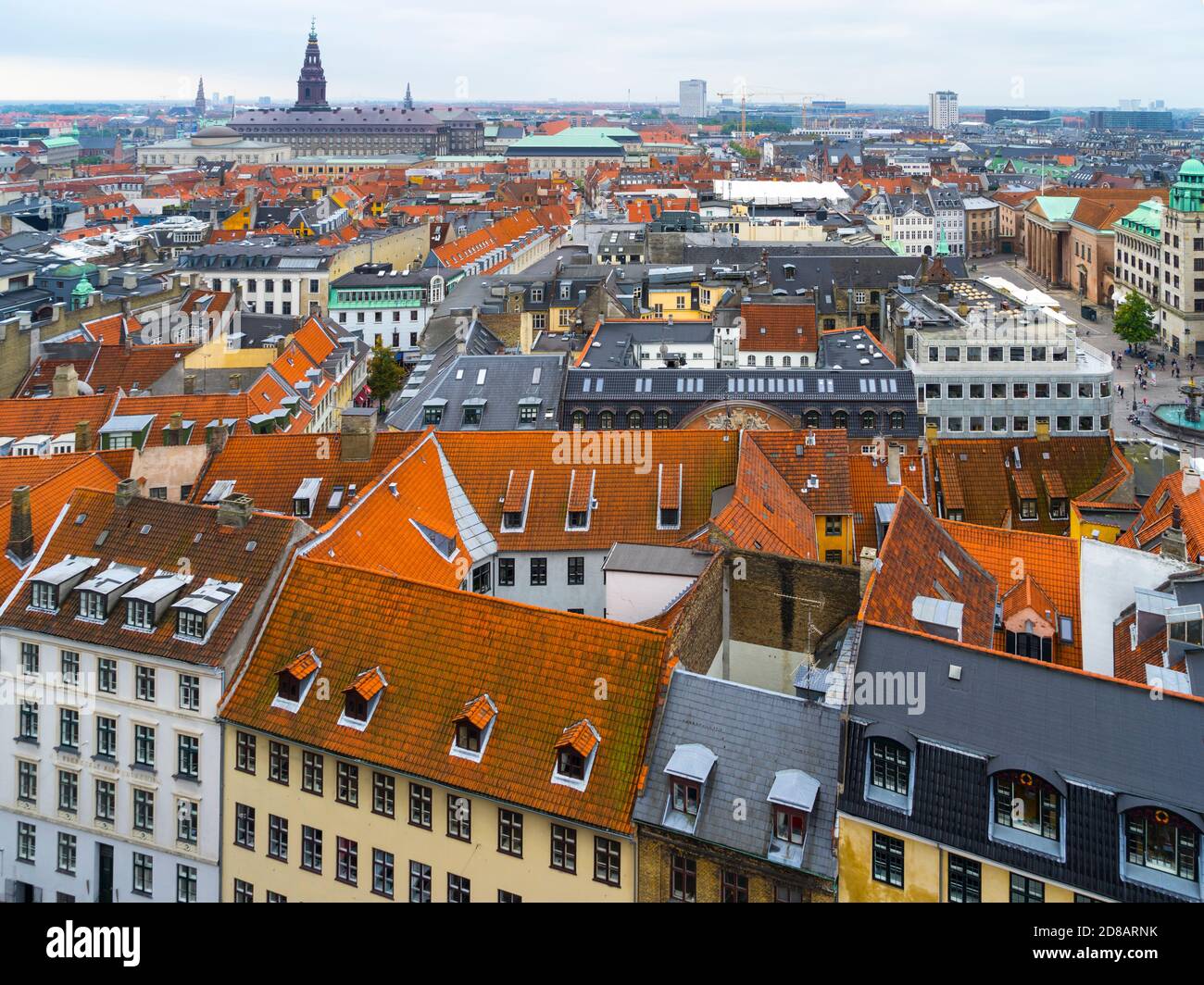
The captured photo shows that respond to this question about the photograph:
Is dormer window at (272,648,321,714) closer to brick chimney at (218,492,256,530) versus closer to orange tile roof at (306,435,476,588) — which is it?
orange tile roof at (306,435,476,588)

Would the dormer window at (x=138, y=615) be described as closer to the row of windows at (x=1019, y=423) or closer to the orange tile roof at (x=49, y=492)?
the orange tile roof at (x=49, y=492)

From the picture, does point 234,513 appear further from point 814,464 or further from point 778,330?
point 778,330

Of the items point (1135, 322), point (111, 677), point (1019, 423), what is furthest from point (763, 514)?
point (1135, 322)

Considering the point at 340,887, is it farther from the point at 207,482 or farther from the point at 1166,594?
the point at 1166,594

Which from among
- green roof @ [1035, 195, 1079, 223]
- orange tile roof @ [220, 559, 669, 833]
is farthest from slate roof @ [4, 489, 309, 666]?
green roof @ [1035, 195, 1079, 223]

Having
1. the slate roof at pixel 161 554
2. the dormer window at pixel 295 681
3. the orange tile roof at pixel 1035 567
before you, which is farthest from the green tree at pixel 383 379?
the dormer window at pixel 295 681

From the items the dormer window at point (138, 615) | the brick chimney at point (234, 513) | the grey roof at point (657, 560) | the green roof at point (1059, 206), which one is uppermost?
the green roof at point (1059, 206)

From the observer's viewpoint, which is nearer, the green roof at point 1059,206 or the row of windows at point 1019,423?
the row of windows at point 1019,423
